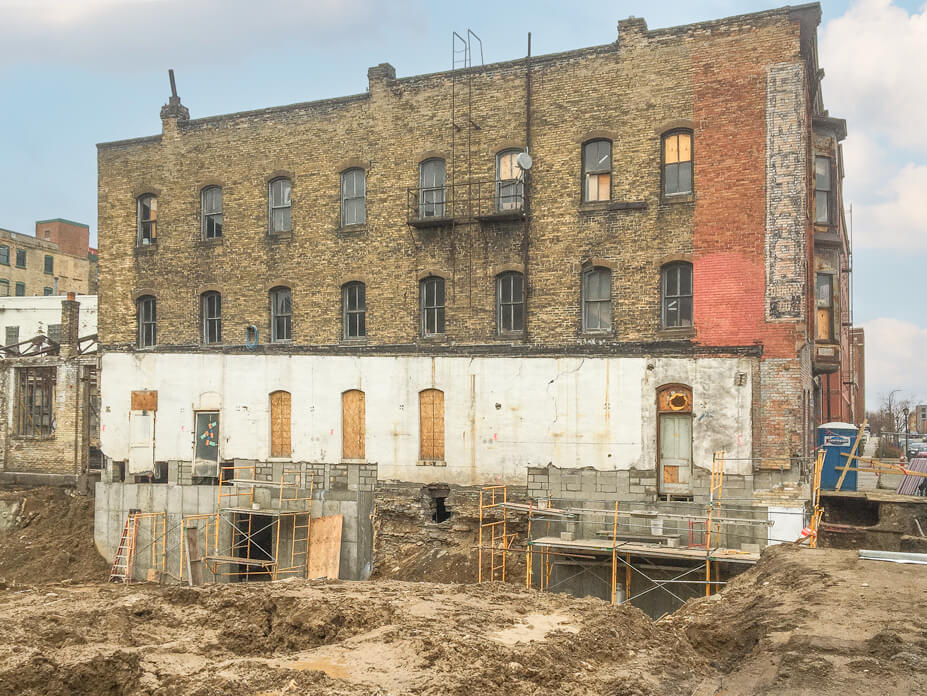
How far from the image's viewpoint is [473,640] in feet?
32.9

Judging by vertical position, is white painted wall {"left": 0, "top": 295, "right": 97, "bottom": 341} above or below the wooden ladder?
above

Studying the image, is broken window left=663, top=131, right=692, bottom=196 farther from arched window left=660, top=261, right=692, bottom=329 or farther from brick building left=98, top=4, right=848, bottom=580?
arched window left=660, top=261, right=692, bottom=329

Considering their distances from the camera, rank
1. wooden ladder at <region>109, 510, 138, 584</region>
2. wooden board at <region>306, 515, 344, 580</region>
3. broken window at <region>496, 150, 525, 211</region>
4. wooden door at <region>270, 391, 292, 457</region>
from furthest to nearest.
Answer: broken window at <region>496, 150, 525, 211</region>, wooden door at <region>270, 391, 292, 457</region>, wooden ladder at <region>109, 510, 138, 584</region>, wooden board at <region>306, 515, 344, 580</region>

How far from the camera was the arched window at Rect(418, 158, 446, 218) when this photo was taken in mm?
26781

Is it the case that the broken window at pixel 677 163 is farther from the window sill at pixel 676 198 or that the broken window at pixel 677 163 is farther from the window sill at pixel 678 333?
the window sill at pixel 678 333

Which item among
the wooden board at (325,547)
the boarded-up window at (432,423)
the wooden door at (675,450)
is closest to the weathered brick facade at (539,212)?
the boarded-up window at (432,423)

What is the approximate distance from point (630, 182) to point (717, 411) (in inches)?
282

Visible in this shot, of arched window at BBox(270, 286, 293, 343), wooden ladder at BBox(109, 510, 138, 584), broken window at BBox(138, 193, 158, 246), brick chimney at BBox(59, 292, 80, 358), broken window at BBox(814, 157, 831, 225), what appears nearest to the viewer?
wooden ladder at BBox(109, 510, 138, 584)

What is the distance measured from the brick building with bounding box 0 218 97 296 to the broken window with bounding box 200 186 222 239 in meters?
27.3

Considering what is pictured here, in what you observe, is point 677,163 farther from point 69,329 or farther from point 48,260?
point 48,260

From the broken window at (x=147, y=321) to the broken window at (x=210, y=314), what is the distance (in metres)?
2.15

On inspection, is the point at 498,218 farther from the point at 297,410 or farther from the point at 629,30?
the point at 297,410

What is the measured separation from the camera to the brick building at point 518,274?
21.5 meters

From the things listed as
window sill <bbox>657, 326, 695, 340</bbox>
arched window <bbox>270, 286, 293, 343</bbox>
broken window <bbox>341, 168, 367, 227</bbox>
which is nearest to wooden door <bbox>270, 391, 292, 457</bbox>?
arched window <bbox>270, 286, 293, 343</bbox>
